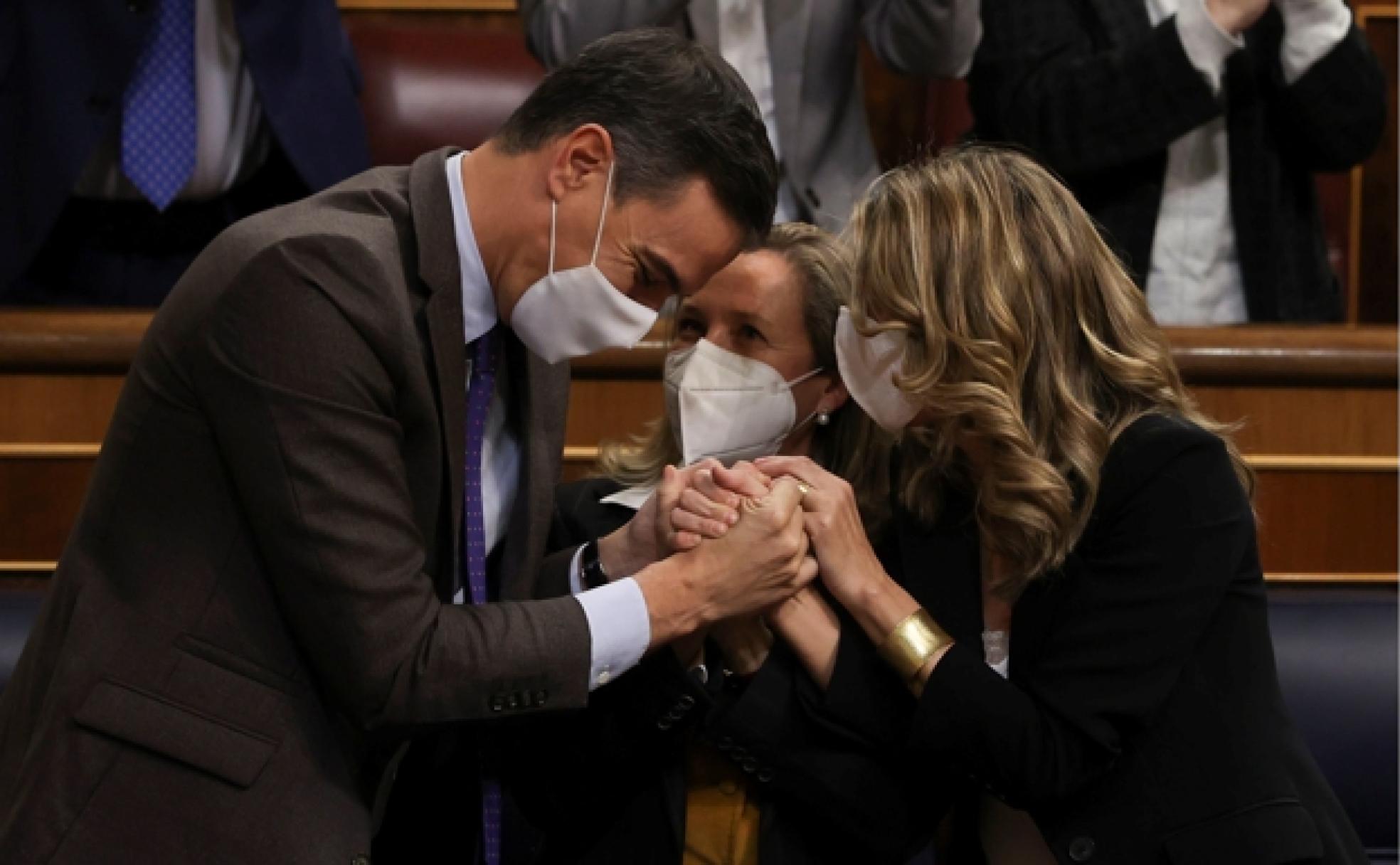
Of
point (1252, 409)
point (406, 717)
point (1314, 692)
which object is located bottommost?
point (1314, 692)

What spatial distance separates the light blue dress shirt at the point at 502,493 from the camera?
154 centimetres

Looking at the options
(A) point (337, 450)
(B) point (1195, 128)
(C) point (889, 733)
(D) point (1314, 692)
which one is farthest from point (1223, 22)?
(A) point (337, 450)

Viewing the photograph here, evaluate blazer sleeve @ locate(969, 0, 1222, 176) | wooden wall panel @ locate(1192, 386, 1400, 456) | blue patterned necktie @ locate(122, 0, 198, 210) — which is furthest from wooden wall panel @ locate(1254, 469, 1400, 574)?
blue patterned necktie @ locate(122, 0, 198, 210)

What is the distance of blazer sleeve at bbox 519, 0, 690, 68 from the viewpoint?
8.34 ft

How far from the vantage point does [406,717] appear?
1.48m

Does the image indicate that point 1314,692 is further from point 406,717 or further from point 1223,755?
point 406,717

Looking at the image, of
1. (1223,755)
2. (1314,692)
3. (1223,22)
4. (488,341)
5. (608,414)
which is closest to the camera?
(1223,755)

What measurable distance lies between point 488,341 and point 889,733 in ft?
1.68

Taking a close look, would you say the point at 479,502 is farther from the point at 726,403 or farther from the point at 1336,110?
the point at 1336,110

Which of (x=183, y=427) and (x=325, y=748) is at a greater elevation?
(x=183, y=427)

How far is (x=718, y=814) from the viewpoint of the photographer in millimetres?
1707

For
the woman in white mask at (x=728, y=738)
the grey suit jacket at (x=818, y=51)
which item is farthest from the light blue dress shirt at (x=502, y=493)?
the grey suit jacket at (x=818, y=51)

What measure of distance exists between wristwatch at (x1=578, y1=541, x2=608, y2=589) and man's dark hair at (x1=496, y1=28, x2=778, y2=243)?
1.27 feet

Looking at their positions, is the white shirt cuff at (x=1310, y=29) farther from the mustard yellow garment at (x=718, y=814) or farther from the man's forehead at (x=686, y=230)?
the mustard yellow garment at (x=718, y=814)
